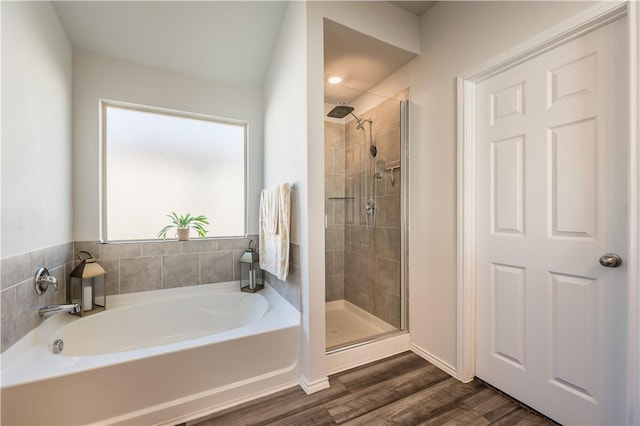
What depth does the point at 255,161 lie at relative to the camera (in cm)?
262

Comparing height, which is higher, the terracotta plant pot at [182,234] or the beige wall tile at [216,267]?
the terracotta plant pot at [182,234]

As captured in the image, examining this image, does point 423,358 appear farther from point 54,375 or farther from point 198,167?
point 198,167

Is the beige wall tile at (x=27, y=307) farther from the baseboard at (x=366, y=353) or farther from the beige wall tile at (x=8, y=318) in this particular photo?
the baseboard at (x=366, y=353)

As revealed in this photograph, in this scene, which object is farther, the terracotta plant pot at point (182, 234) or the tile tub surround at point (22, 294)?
the terracotta plant pot at point (182, 234)

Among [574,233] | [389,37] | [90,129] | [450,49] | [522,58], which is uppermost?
[389,37]

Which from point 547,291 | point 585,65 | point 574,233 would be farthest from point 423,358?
point 585,65

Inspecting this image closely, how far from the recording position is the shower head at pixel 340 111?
8.15 ft

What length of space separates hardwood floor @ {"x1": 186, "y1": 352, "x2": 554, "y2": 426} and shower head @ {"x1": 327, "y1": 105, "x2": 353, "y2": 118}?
2233mm

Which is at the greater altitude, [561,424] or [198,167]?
[198,167]

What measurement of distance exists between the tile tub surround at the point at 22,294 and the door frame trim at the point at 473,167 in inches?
99.1

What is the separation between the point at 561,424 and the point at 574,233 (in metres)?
1.01

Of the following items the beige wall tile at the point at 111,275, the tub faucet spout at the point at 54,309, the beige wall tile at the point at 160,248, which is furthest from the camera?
the beige wall tile at the point at 160,248

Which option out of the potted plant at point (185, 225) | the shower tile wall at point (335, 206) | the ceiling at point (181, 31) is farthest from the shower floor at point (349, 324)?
the ceiling at point (181, 31)

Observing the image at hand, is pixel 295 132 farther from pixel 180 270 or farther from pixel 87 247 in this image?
pixel 87 247
